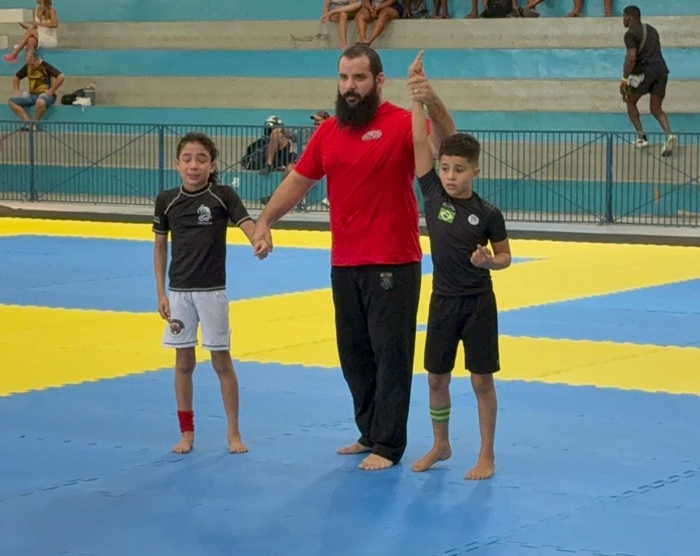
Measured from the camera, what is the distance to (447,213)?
7883mm

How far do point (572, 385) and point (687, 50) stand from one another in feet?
55.9

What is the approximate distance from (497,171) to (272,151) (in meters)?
3.78

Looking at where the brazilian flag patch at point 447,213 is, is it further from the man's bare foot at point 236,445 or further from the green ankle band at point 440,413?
the man's bare foot at point 236,445

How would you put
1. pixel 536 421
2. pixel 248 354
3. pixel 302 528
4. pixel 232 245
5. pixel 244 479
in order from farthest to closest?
1. pixel 232 245
2. pixel 248 354
3. pixel 536 421
4. pixel 244 479
5. pixel 302 528

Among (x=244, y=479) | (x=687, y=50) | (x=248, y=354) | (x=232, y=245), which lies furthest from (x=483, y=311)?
(x=687, y=50)

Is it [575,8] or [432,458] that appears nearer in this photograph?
[432,458]

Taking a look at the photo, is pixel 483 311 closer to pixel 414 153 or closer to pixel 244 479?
pixel 414 153

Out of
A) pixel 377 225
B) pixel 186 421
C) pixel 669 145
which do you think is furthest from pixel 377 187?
pixel 669 145

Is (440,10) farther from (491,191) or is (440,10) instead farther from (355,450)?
(355,450)

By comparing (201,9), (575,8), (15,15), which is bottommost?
(575,8)

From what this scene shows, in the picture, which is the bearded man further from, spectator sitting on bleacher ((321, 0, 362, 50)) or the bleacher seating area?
spectator sitting on bleacher ((321, 0, 362, 50))

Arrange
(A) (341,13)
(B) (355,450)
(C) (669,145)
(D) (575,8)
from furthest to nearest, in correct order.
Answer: (A) (341,13)
(D) (575,8)
(C) (669,145)
(B) (355,450)

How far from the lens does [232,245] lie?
67.3 ft

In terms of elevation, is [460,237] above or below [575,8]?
below
